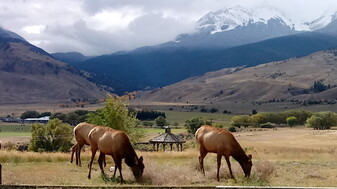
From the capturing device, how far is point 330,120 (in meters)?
120

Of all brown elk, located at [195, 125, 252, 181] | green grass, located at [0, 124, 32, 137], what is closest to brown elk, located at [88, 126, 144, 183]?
brown elk, located at [195, 125, 252, 181]

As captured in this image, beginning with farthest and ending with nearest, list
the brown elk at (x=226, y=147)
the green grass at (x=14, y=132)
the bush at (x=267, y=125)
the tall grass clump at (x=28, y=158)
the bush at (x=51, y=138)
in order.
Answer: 1. the bush at (x=267, y=125)
2. the green grass at (x=14, y=132)
3. the bush at (x=51, y=138)
4. the tall grass clump at (x=28, y=158)
5. the brown elk at (x=226, y=147)

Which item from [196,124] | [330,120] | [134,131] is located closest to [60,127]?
[134,131]

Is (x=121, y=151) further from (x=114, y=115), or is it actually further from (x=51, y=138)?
(x=51, y=138)

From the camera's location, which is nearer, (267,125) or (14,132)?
(14,132)

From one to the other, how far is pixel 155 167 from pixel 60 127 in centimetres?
5602

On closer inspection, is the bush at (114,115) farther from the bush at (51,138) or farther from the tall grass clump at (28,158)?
the tall grass clump at (28,158)

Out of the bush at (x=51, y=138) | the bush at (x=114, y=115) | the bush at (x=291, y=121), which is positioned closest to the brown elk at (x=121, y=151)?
the bush at (x=114, y=115)

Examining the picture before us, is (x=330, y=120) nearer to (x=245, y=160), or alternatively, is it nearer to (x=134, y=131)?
(x=134, y=131)

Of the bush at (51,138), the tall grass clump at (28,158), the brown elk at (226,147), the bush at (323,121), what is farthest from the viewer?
the bush at (323,121)

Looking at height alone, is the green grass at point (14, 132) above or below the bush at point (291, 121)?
below

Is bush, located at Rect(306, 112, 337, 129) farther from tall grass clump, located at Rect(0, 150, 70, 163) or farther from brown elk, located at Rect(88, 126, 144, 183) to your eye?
brown elk, located at Rect(88, 126, 144, 183)

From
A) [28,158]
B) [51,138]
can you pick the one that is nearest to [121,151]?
[28,158]

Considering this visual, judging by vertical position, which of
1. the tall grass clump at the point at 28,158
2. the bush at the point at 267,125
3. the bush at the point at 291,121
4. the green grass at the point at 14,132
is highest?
the tall grass clump at the point at 28,158
